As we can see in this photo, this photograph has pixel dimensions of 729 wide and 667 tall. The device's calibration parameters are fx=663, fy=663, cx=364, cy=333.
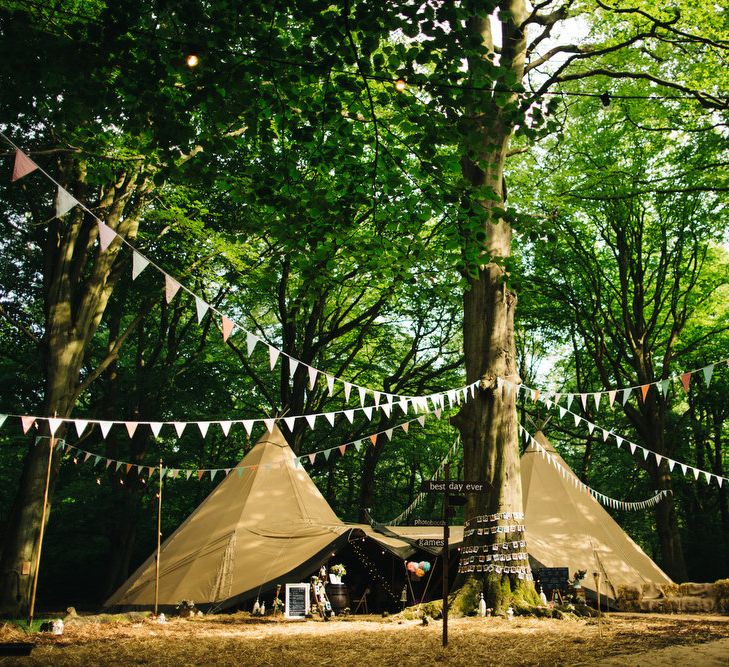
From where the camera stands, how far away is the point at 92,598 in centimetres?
2061

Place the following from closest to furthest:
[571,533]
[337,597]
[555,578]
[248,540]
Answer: [555,578] → [337,597] → [248,540] → [571,533]

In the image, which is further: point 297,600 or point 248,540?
point 248,540

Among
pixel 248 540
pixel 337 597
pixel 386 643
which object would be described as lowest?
pixel 337 597

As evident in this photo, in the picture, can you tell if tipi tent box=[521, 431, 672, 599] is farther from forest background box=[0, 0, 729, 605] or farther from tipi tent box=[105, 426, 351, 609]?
tipi tent box=[105, 426, 351, 609]

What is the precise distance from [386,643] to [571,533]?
8.36 m

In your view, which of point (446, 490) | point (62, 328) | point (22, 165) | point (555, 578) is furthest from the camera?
point (62, 328)

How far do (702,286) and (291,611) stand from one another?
13417 millimetres

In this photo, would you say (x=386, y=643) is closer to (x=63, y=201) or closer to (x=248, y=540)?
(x=63, y=201)

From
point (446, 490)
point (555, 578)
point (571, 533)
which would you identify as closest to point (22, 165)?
point (446, 490)

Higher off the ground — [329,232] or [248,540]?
[329,232]

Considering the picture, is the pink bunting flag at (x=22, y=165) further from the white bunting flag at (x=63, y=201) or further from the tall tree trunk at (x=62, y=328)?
the tall tree trunk at (x=62, y=328)

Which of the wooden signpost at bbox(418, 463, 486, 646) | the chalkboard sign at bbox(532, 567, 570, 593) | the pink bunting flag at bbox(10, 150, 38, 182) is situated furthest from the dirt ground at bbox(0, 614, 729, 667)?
the pink bunting flag at bbox(10, 150, 38, 182)

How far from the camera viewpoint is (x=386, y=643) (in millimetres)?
7086

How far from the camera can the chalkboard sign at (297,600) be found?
10.8 metres
